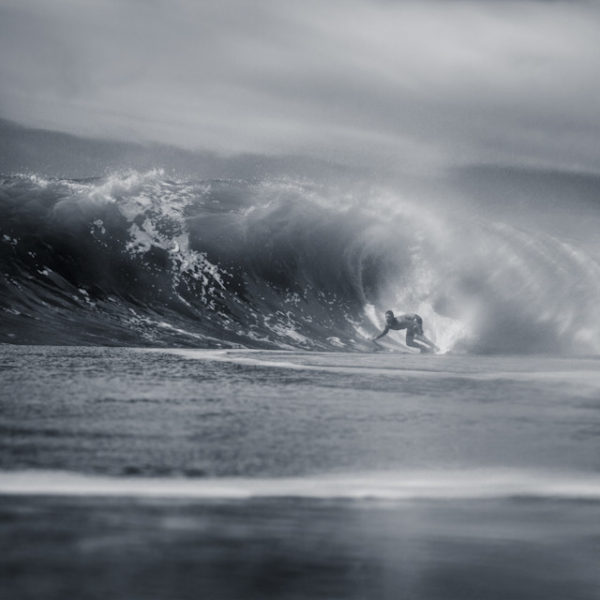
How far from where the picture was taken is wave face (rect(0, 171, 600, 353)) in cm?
2181

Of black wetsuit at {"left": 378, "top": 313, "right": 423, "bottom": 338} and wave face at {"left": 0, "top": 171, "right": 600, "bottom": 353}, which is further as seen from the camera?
wave face at {"left": 0, "top": 171, "right": 600, "bottom": 353}

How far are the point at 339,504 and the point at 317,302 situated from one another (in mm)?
22483

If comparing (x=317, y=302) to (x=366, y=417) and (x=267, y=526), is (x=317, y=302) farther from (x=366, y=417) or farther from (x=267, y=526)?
(x=267, y=526)

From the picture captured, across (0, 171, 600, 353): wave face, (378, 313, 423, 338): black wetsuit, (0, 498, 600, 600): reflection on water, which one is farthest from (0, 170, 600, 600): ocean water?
(0, 171, 600, 353): wave face

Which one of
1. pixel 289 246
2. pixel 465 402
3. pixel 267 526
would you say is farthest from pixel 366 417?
pixel 289 246

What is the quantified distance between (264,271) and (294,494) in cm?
2410

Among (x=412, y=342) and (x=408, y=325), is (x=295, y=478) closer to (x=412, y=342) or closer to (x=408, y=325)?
(x=408, y=325)

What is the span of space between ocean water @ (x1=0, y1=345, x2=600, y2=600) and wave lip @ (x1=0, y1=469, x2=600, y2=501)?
1 centimetres

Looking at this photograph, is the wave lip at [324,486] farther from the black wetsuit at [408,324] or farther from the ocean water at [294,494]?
the black wetsuit at [408,324]

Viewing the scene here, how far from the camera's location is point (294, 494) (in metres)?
3.09

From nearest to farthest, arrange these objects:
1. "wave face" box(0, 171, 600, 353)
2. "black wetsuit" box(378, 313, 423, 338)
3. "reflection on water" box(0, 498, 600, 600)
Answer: "reflection on water" box(0, 498, 600, 600) → "black wetsuit" box(378, 313, 423, 338) → "wave face" box(0, 171, 600, 353)

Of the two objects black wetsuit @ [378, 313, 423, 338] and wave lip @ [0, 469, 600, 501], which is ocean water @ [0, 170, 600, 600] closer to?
wave lip @ [0, 469, 600, 501]

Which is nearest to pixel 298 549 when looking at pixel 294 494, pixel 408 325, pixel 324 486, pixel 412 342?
pixel 294 494

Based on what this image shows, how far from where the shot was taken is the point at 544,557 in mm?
2264
